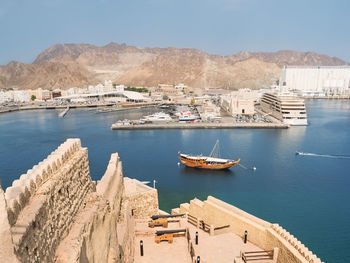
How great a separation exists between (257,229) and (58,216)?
28.7ft

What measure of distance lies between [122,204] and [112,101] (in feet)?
294

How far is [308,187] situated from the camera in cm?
2478

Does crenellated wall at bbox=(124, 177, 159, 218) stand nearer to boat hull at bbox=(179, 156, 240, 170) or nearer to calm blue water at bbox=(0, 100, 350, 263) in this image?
calm blue water at bbox=(0, 100, 350, 263)

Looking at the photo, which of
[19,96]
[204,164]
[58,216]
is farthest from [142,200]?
[19,96]

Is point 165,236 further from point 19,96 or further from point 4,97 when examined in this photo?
point 4,97

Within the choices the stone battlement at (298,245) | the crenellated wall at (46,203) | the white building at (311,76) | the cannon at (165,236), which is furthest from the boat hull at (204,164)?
the white building at (311,76)

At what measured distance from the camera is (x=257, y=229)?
35.5 feet

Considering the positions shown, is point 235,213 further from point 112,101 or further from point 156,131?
point 112,101

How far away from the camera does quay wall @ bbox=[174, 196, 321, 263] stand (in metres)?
9.12

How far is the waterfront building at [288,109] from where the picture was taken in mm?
53844

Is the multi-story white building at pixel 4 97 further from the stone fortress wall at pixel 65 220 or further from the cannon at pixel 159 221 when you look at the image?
the stone fortress wall at pixel 65 220

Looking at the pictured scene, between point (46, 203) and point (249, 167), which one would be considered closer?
point (46, 203)

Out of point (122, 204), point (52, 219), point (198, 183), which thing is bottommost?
point (198, 183)

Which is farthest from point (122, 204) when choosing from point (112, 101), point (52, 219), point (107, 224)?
point (112, 101)
